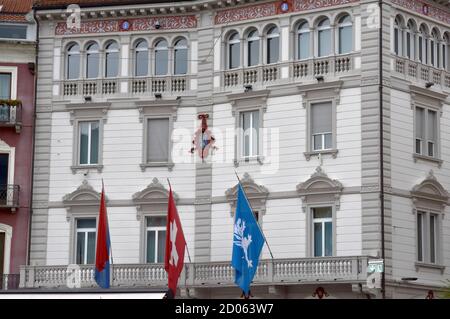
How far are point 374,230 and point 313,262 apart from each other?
290cm

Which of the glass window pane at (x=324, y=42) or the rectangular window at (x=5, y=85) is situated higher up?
the glass window pane at (x=324, y=42)

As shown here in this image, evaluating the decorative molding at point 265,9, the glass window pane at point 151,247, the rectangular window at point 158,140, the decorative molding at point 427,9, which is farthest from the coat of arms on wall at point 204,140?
the decorative molding at point 427,9

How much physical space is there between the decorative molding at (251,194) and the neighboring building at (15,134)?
10.0 metres

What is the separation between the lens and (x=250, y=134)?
1993 inches

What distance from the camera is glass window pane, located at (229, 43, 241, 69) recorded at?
5169 centimetres

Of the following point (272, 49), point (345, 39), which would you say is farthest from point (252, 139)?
point (345, 39)

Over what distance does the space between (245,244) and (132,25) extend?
14143 mm

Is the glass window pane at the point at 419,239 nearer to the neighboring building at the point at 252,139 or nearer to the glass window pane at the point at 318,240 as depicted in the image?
the neighboring building at the point at 252,139

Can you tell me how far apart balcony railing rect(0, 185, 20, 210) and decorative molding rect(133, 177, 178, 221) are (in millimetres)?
5882

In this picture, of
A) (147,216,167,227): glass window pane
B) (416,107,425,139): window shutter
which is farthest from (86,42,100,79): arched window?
(416,107,425,139): window shutter

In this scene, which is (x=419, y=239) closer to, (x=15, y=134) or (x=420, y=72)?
(x=420, y=72)

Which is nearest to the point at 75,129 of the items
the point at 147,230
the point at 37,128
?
the point at 37,128

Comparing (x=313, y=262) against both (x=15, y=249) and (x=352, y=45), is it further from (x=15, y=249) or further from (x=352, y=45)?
(x=15, y=249)

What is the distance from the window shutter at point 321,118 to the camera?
4859 cm
